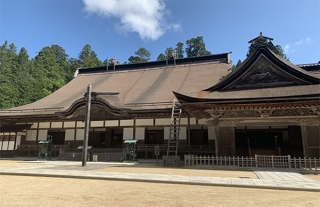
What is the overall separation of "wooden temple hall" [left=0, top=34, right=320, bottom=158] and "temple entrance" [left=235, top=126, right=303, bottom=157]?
0.19 ft

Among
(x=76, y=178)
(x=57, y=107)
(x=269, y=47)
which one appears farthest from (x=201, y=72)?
(x=76, y=178)

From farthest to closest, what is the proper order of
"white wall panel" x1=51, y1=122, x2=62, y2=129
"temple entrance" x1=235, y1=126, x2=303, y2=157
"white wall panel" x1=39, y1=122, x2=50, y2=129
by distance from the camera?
1. "white wall panel" x1=39, y1=122, x2=50, y2=129
2. "white wall panel" x1=51, y1=122, x2=62, y2=129
3. "temple entrance" x1=235, y1=126, x2=303, y2=157

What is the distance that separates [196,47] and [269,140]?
153 feet

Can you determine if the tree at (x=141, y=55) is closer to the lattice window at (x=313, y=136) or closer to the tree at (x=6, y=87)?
the tree at (x=6, y=87)

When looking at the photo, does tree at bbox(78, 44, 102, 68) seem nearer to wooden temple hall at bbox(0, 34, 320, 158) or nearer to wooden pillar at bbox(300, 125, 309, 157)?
wooden temple hall at bbox(0, 34, 320, 158)

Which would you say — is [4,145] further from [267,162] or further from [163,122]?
[267,162]

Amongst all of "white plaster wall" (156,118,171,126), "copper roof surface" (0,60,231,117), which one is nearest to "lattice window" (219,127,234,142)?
"copper roof surface" (0,60,231,117)

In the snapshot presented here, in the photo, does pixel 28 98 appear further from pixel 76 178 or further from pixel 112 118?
pixel 76 178

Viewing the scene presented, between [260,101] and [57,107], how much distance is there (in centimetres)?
1520

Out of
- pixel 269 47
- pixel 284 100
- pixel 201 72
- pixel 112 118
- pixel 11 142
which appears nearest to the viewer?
pixel 284 100

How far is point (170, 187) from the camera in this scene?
598cm

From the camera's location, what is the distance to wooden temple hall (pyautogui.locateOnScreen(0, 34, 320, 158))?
1084cm

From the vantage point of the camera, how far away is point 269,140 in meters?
15.4

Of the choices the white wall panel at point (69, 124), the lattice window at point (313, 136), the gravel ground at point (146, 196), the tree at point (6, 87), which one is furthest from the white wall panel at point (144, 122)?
the tree at point (6, 87)
